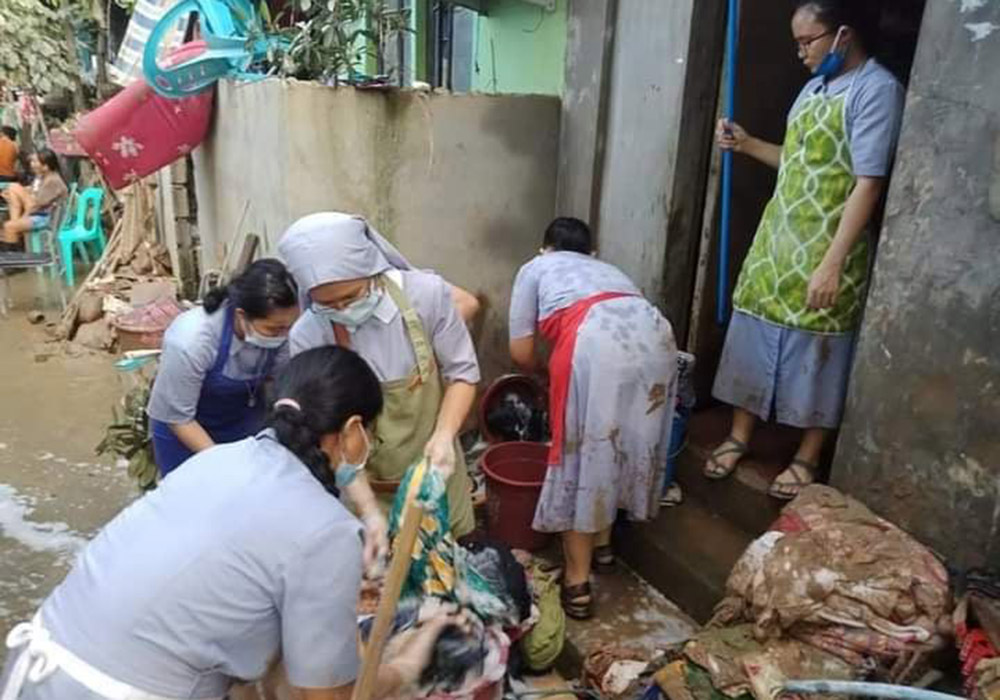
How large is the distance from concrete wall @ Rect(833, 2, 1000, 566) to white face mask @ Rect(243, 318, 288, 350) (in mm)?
2276

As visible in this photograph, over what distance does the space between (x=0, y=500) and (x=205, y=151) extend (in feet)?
9.73

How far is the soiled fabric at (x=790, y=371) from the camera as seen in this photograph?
3.32m

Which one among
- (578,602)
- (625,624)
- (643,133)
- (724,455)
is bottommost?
(625,624)

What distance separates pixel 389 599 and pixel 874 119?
2.51 meters

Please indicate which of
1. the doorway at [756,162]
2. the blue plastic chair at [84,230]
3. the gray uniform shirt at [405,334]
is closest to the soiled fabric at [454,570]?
the gray uniform shirt at [405,334]

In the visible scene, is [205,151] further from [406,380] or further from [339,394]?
[339,394]

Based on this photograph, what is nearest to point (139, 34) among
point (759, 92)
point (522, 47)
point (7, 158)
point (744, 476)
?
point (522, 47)

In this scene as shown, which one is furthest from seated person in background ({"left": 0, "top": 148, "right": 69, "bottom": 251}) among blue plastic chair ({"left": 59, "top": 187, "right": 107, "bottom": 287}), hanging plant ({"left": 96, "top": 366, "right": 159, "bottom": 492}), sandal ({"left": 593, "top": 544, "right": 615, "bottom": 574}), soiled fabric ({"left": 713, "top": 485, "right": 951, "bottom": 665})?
soiled fabric ({"left": 713, "top": 485, "right": 951, "bottom": 665})

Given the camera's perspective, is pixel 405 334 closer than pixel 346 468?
No

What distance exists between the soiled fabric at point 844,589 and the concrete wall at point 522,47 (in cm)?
311

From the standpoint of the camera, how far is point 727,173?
3834 millimetres

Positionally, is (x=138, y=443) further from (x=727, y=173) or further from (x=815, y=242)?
(x=815, y=242)

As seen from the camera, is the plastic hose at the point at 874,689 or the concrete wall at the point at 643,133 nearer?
the plastic hose at the point at 874,689

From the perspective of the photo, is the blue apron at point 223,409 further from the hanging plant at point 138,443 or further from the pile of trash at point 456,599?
the pile of trash at point 456,599
